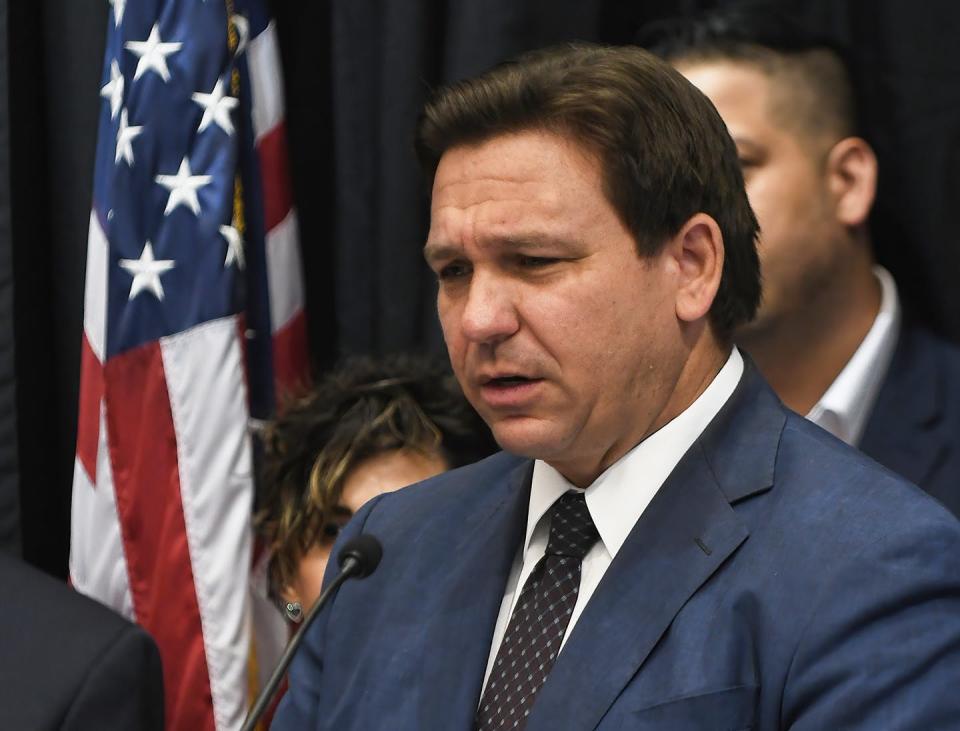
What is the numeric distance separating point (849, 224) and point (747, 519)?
1.19 metres

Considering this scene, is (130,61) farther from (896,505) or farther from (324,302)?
(896,505)

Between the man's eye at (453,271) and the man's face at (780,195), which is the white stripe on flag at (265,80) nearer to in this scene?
the man's face at (780,195)

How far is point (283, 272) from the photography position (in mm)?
2590

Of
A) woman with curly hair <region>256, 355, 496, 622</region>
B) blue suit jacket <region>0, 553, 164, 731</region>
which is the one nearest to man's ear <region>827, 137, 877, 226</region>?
woman with curly hair <region>256, 355, 496, 622</region>

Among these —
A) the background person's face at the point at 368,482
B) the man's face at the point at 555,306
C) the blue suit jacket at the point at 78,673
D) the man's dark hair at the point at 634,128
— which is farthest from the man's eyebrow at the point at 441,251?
the background person's face at the point at 368,482

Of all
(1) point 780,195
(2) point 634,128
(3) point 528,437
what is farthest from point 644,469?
(1) point 780,195

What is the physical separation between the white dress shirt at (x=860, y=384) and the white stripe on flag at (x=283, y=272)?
3.28ft

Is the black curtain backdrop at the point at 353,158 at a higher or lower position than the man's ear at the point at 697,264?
lower

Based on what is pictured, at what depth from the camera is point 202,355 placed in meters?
2.40

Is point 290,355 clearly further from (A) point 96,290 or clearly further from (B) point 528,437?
(B) point 528,437

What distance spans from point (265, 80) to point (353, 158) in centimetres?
24

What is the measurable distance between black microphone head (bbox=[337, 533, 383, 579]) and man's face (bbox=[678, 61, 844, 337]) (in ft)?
3.58

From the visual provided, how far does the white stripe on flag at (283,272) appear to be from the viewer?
8.47 feet

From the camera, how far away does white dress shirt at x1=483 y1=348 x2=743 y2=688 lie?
4.34 feet
